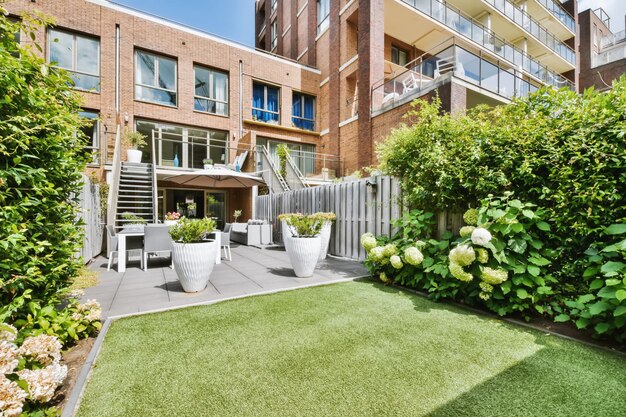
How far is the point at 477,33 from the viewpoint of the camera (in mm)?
13320

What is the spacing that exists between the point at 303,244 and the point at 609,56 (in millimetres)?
27983

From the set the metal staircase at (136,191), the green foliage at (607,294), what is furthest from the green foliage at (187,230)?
the metal staircase at (136,191)

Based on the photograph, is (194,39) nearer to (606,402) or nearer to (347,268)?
(347,268)

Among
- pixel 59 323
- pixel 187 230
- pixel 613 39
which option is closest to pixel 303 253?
pixel 187 230

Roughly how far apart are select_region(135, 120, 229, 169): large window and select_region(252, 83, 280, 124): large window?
2.31 meters

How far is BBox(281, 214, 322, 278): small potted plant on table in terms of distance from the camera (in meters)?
4.82

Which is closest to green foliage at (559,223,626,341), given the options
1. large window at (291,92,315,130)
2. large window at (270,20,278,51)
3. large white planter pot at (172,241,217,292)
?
large white planter pot at (172,241,217,292)

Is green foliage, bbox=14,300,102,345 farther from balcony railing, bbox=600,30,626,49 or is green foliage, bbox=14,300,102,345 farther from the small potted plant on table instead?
balcony railing, bbox=600,30,626,49

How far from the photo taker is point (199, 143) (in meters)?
13.2

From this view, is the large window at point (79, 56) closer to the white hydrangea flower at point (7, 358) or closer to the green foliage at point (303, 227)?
the green foliage at point (303, 227)

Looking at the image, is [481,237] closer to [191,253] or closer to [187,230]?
[191,253]

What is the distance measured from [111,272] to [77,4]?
12.2m

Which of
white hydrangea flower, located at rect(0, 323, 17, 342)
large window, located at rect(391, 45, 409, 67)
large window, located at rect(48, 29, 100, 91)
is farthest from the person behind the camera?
large window, located at rect(391, 45, 409, 67)

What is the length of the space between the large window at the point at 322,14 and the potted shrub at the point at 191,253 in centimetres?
1557
